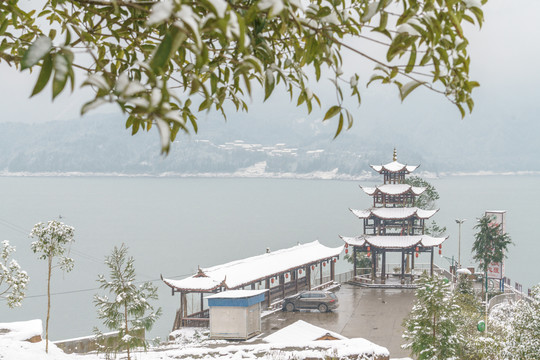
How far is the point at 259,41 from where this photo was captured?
2.53 metres

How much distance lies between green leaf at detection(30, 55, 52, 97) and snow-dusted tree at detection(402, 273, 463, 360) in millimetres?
12514

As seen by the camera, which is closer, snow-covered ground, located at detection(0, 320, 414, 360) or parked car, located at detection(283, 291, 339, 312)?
snow-covered ground, located at detection(0, 320, 414, 360)

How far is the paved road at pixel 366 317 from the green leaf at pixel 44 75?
60.1 ft

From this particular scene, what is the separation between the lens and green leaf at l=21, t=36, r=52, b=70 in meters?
1.55

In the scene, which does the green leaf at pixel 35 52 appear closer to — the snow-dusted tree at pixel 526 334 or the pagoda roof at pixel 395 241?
the snow-dusted tree at pixel 526 334

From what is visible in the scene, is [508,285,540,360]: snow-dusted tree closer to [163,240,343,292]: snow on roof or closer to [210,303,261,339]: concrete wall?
[210,303,261,339]: concrete wall

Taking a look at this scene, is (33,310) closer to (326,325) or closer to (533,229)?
(326,325)

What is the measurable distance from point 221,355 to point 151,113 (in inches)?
544

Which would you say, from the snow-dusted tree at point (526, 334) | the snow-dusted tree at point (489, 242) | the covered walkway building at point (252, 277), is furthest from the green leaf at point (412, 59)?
the snow-dusted tree at point (489, 242)

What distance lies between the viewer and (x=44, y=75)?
168cm

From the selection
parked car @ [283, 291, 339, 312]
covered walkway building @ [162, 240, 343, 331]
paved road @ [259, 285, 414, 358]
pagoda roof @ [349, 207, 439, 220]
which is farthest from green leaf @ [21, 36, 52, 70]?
pagoda roof @ [349, 207, 439, 220]

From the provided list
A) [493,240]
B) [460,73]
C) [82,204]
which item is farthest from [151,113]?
[82,204]

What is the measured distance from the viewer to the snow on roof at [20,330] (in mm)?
15531

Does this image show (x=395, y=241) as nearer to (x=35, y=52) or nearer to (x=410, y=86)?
(x=410, y=86)
